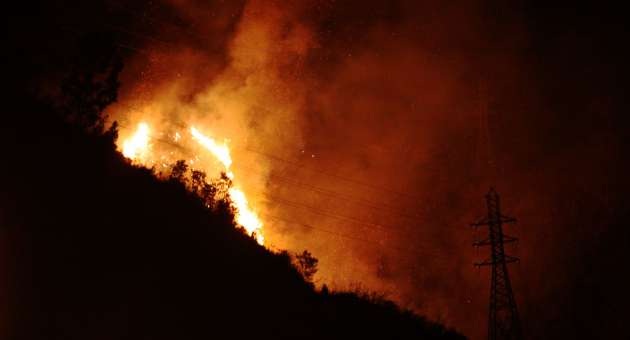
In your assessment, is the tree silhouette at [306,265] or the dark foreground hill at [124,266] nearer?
the dark foreground hill at [124,266]

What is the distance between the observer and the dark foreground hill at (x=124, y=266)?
44.0 ft

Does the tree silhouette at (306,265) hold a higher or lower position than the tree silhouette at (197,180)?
lower

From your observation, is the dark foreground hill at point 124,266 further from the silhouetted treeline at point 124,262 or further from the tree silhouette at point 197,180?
the tree silhouette at point 197,180

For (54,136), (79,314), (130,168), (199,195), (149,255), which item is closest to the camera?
(79,314)

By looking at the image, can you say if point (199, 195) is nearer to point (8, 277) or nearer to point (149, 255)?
point (149, 255)

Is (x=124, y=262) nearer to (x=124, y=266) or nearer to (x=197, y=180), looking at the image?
(x=124, y=266)

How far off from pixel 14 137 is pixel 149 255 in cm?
896

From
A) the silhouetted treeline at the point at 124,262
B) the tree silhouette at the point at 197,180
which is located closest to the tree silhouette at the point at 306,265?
the silhouetted treeline at the point at 124,262

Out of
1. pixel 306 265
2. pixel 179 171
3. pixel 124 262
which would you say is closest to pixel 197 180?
pixel 179 171

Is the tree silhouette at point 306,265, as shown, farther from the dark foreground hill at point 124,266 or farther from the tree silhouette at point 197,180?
the tree silhouette at point 197,180

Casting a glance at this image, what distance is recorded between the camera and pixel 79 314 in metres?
13.1

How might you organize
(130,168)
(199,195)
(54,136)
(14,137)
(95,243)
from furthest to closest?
(199,195) < (130,168) < (54,136) < (14,137) < (95,243)

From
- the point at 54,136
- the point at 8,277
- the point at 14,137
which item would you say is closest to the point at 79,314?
the point at 8,277

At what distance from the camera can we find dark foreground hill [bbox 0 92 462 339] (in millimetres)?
13398
